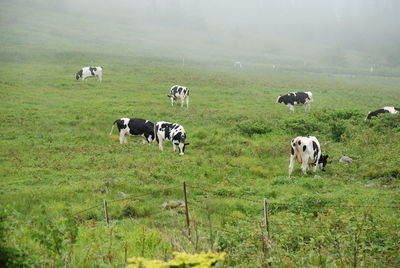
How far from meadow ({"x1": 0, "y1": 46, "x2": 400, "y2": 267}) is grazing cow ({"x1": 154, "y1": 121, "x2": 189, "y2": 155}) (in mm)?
645

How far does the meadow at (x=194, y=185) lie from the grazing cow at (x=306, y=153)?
0.55 metres

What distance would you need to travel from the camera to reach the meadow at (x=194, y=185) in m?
6.81

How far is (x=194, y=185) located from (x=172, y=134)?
20.5ft

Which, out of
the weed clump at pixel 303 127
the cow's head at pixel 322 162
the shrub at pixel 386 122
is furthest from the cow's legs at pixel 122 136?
the shrub at pixel 386 122

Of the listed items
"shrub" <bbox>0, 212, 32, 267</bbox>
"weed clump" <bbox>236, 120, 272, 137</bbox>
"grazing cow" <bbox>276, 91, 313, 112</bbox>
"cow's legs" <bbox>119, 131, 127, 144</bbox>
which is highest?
"grazing cow" <bbox>276, 91, 313, 112</bbox>

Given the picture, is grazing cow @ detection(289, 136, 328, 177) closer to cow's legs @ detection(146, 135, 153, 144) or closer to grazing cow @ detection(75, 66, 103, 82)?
cow's legs @ detection(146, 135, 153, 144)

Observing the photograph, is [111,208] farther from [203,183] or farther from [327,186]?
[327,186]

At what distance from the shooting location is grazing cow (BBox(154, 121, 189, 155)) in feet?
64.2

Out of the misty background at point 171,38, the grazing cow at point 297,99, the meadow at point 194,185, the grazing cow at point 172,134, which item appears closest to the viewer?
the meadow at point 194,185

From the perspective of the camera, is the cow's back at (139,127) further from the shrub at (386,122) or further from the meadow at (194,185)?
the shrub at (386,122)

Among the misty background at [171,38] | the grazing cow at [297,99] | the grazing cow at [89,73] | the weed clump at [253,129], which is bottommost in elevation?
the weed clump at [253,129]

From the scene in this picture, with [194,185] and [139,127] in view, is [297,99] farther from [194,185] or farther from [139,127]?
[194,185]

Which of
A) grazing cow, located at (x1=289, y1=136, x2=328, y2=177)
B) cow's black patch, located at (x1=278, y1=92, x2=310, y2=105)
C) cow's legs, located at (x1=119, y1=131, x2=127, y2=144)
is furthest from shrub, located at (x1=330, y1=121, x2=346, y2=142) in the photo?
cow's legs, located at (x1=119, y1=131, x2=127, y2=144)

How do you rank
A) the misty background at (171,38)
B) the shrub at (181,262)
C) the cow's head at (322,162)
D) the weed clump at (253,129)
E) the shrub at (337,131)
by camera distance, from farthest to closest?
the misty background at (171,38)
the weed clump at (253,129)
the shrub at (337,131)
the cow's head at (322,162)
the shrub at (181,262)
